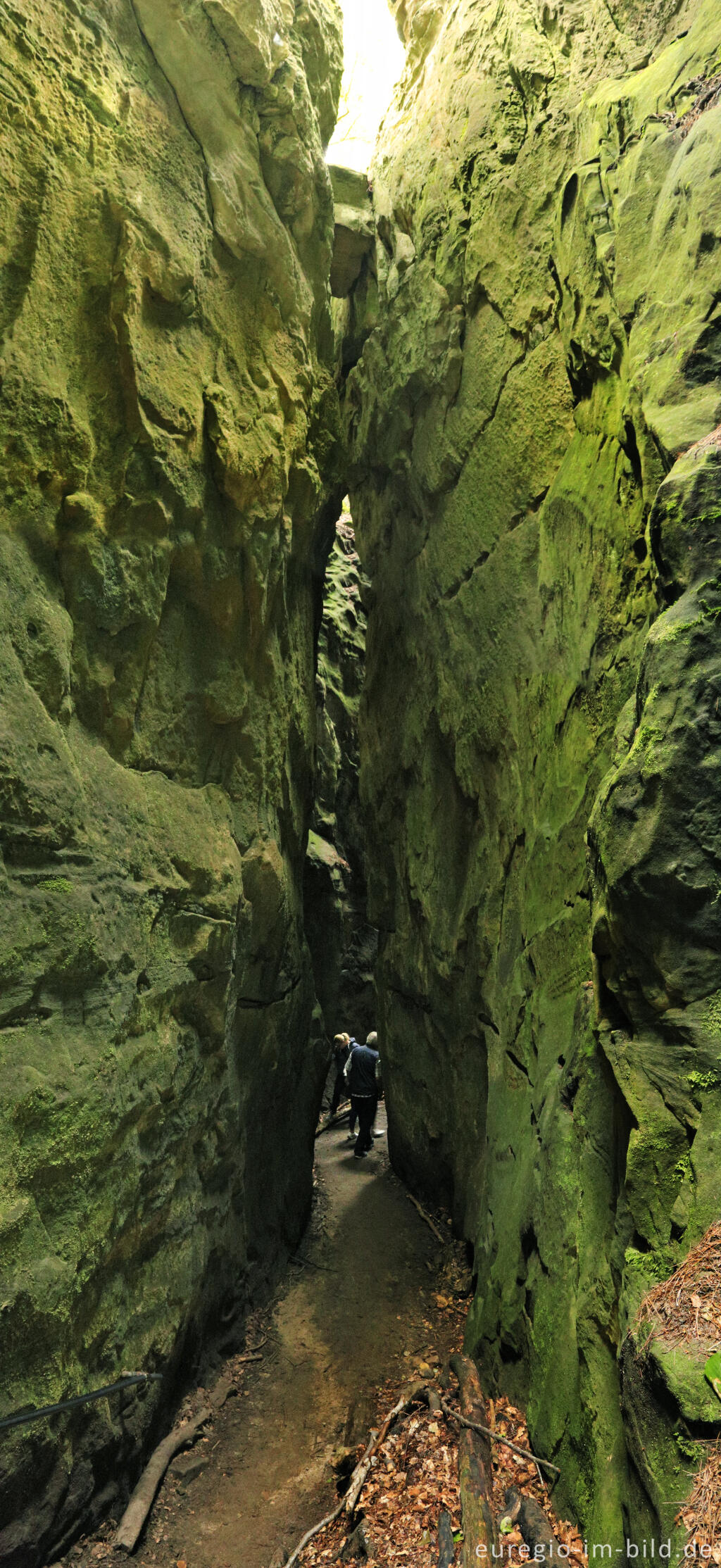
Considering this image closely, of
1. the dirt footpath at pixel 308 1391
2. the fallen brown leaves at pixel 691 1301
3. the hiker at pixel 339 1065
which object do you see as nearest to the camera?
the fallen brown leaves at pixel 691 1301

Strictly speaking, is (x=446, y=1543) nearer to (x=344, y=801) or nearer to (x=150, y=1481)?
(x=150, y=1481)

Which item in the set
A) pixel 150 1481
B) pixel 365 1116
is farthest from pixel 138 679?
pixel 365 1116

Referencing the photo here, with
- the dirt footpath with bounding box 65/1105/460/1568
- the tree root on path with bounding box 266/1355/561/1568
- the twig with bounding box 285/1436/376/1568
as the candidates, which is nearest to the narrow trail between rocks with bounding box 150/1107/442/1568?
the dirt footpath with bounding box 65/1105/460/1568

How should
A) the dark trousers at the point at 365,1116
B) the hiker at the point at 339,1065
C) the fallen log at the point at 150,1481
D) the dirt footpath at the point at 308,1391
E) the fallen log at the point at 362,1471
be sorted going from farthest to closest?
1. the hiker at the point at 339,1065
2. the dark trousers at the point at 365,1116
3. the dirt footpath at the point at 308,1391
4. the fallen log at the point at 362,1471
5. the fallen log at the point at 150,1481

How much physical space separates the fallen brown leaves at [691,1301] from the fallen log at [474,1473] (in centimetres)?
242

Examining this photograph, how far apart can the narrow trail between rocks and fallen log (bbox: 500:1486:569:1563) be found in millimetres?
1743

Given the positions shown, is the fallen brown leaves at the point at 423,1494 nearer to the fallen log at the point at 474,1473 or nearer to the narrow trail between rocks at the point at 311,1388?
the fallen log at the point at 474,1473

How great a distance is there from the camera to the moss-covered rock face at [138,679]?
16.7ft

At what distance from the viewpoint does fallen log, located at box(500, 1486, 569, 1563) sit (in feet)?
15.5

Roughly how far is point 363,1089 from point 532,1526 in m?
9.67

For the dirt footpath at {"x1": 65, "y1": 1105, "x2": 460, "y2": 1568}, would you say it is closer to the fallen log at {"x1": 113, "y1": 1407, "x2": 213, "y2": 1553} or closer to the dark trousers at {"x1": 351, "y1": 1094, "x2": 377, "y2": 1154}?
the fallen log at {"x1": 113, "y1": 1407, "x2": 213, "y2": 1553}

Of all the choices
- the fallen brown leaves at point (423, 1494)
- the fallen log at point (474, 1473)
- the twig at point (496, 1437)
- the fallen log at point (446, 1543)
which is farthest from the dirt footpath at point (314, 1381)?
the fallen log at point (446, 1543)

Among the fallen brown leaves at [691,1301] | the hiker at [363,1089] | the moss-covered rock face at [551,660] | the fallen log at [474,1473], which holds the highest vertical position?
the moss-covered rock face at [551,660]

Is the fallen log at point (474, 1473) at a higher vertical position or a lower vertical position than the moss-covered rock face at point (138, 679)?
lower
